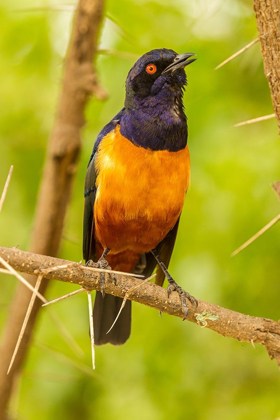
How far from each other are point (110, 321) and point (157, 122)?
1.55 m

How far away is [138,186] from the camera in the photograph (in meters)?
3.65

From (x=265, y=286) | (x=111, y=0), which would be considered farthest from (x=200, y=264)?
(x=111, y=0)

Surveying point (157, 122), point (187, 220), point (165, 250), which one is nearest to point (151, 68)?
point (157, 122)

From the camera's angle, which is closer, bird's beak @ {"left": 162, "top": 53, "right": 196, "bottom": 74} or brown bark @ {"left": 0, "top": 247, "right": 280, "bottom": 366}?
brown bark @ {"left": 0, "top": 247, "right": 280, "bottom": 366}

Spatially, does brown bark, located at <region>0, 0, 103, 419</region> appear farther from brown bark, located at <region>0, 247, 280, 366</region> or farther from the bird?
brown bark, located at <region>0, 247, 280, 366</region>

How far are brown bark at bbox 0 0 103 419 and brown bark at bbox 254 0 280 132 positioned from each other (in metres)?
1.65

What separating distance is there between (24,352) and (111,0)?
9.66 ft

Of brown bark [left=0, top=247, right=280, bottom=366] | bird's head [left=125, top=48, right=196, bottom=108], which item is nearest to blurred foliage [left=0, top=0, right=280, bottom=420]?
bird's head [left=125, top=48, right=196, bottom=108]

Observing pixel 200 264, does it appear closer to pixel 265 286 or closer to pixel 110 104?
pixel 265 286

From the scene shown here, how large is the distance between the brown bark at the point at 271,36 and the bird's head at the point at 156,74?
118 cm

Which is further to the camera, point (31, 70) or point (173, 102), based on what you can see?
point (31, 70)

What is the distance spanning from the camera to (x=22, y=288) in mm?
4195

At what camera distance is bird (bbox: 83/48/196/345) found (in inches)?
145

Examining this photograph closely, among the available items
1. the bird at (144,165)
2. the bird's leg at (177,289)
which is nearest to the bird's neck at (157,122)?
the bird at (144,165)
